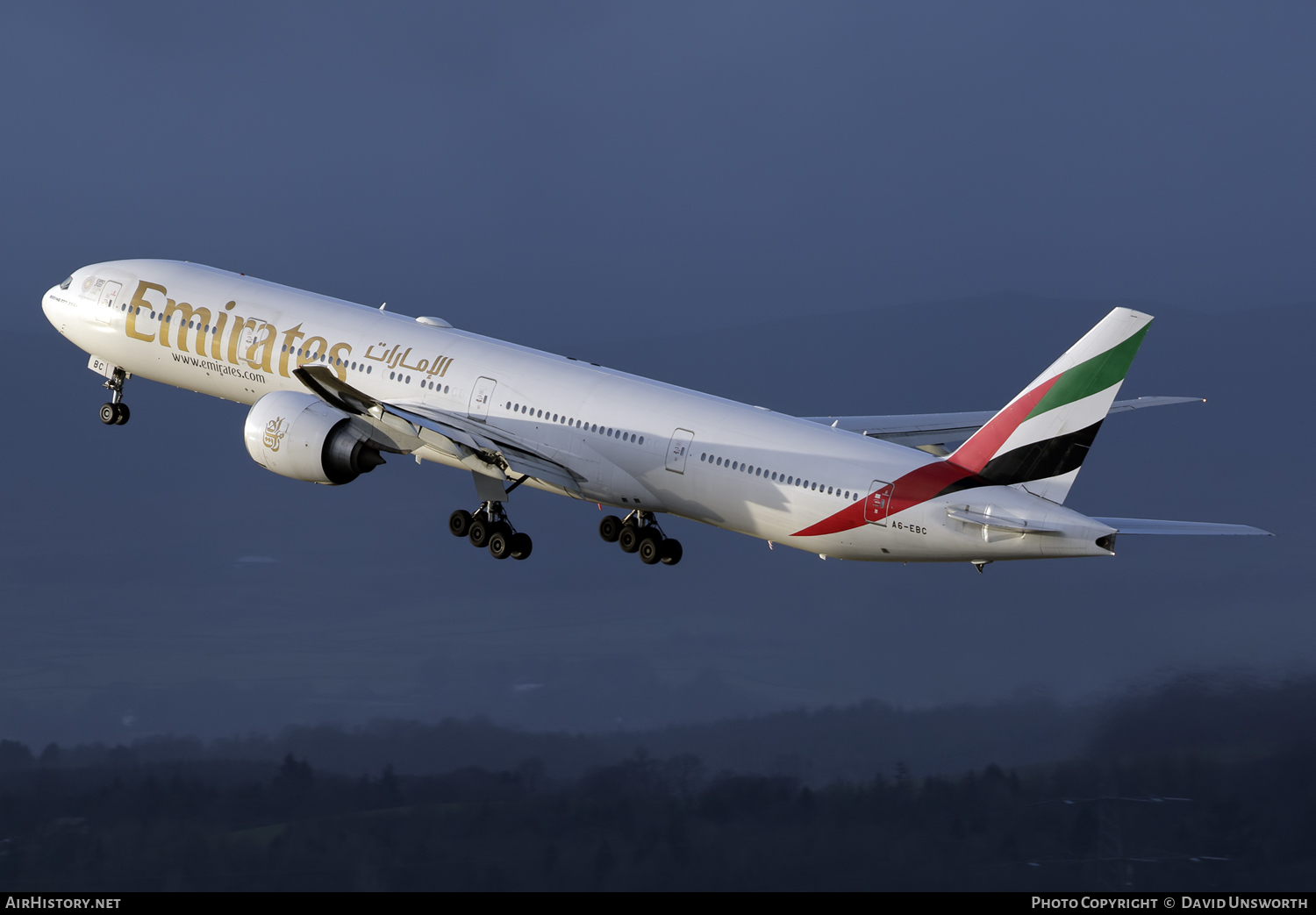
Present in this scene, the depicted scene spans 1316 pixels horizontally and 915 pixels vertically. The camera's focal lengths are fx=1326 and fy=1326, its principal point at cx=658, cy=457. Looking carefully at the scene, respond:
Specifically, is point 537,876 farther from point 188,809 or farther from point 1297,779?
point 1297,779

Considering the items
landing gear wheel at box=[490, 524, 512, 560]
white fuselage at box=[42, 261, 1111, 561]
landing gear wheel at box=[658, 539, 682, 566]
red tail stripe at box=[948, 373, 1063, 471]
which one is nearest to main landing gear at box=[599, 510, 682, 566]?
landing gear wheel at box=[658, 539, 682, 566]

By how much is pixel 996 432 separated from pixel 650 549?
36.7 ft

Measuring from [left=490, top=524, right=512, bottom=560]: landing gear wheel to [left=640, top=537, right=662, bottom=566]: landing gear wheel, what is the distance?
3.93 m

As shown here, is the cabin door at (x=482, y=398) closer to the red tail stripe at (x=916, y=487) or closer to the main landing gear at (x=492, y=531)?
the main landing gear at (x=492, y=531)

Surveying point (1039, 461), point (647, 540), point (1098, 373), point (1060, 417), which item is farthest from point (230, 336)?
point (1098, 373)

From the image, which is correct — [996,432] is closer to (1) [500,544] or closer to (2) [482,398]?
(1) [500,544]

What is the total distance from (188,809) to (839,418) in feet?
136

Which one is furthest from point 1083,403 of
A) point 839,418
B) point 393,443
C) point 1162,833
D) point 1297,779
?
point 1162,833

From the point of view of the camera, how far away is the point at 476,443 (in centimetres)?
3522

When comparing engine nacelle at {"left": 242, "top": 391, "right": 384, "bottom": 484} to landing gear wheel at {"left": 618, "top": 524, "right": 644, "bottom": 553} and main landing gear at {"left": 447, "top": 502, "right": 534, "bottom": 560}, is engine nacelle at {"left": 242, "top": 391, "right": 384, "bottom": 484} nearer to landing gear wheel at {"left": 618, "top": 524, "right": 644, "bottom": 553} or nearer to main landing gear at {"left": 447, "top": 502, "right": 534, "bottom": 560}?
main landing gear at {"left": 447, "top": 502, "right": 534, "bottom": 560}

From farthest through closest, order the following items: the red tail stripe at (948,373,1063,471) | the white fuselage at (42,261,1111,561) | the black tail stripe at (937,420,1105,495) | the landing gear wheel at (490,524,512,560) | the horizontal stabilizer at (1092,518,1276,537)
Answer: the landing gear wheel at (490,524,512,560) → the white fuselage at (42,261,1111,561) → the red tail stripe at (948,373,1063,471) → the black tail stripe at (937,420,1105,495) → the horizontal stabilizer at (1092,518,1276,537)

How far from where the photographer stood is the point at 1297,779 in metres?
52.8

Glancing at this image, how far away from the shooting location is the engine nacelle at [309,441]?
3497 cm

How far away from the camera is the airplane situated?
96.2 feet
